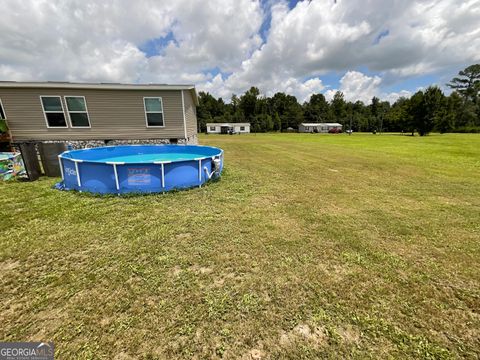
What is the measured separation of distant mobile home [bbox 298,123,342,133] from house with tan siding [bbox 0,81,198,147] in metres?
66.2

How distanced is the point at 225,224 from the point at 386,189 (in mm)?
5700

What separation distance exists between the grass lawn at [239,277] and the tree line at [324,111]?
166 feet

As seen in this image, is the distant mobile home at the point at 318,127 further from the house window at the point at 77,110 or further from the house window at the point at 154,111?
the house window at the point at 77,110

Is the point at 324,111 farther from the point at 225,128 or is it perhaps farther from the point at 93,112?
the point at 93,112

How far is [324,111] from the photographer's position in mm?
80625

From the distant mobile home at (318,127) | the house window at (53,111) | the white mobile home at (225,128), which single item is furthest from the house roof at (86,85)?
the distant mobile home at (318,127)

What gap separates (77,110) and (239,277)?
1393 centimetres

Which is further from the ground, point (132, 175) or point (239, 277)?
point (132, 175)

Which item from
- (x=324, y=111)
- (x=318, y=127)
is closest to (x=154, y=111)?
(x=318, y=127)

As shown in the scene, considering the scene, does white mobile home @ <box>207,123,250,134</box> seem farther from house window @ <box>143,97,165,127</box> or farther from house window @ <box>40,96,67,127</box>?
house window @ <box>40,96,67,127</box>

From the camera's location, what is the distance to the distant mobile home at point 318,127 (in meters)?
71.9

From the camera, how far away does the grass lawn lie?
202cm

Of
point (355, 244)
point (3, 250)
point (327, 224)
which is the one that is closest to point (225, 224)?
point (327, 224)

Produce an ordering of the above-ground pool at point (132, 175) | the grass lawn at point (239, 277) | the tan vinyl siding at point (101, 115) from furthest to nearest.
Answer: the tan vinyl siding at point (101, 115)
the above-ground pool at point (132, 175)
the grass lawn at point (239, 277)
